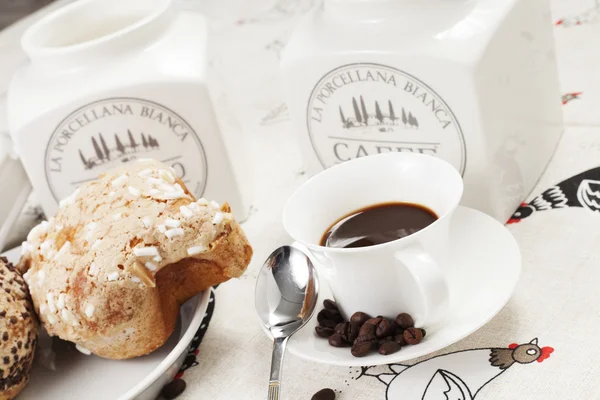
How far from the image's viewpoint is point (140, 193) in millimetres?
668

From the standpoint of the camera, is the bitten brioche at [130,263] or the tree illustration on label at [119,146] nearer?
the bitten brioche at [130,263]

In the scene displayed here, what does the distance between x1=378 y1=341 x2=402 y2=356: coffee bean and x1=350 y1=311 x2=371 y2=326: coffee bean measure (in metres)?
0.04

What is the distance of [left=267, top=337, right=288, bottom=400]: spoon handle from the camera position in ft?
1.85

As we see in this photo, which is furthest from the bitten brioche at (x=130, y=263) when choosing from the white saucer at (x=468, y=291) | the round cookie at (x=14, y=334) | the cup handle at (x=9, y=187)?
the cup handle at (x=9, y=187)

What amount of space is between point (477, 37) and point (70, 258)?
0.44 metres

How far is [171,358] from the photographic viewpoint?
2.03 ft

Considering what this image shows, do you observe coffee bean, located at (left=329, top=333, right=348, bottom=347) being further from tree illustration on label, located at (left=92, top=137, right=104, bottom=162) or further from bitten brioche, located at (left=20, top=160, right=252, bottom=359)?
tree illustration on label, located at (left=92, top=137, right=104, bottom=162)

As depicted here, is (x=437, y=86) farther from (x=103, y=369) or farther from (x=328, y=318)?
(x=103, y=369)

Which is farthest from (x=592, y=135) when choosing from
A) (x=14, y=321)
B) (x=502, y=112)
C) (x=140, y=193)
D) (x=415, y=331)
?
(x=14, y=321)

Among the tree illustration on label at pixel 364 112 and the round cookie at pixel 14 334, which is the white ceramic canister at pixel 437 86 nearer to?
the tree illustration on label at pixel 364 112

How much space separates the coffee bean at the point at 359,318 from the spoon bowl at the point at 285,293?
47mm

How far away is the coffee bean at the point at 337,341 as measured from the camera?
0.60 meters

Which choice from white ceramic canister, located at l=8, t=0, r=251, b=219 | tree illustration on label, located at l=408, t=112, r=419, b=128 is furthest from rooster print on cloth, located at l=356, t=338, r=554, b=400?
white ceramic canister, located at l=8, t=0, r=251, b=219

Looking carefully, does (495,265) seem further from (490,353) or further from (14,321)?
(14,321)
